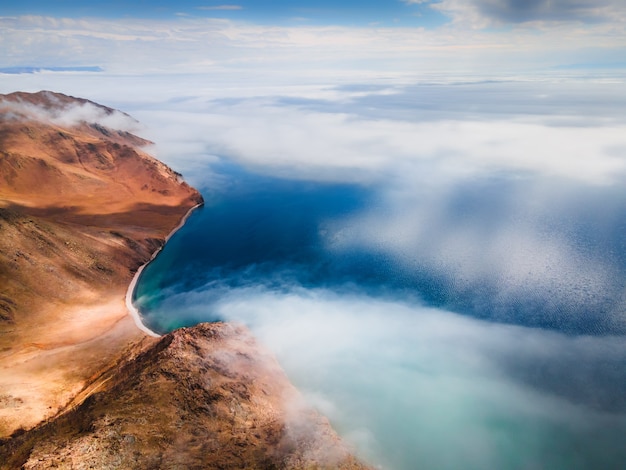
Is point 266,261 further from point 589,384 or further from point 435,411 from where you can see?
point 589,384

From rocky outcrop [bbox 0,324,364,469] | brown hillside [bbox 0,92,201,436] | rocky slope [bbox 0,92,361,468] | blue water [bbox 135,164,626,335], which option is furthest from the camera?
blue water [bbox 135,164,626,335]

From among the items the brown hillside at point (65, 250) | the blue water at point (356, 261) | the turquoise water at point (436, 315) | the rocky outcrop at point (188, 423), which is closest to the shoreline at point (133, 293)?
the brown hillside at point (65, 250)

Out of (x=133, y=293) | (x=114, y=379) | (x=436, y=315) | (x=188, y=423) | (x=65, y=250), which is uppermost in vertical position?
(x=188, y=423)

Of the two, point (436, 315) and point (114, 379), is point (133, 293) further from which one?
point (436, 315)

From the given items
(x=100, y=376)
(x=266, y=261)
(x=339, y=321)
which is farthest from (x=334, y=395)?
(x=266, y=261)

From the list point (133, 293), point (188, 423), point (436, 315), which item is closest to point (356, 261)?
point (436, 315)

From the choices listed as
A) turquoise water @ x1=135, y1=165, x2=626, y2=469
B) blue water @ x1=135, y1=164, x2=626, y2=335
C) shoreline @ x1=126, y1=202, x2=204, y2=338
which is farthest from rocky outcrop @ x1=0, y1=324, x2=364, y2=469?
blue water @ x1=135, y1=164, x2=626, y2=335

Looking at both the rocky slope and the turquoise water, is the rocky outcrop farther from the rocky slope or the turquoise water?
the turquoise water
